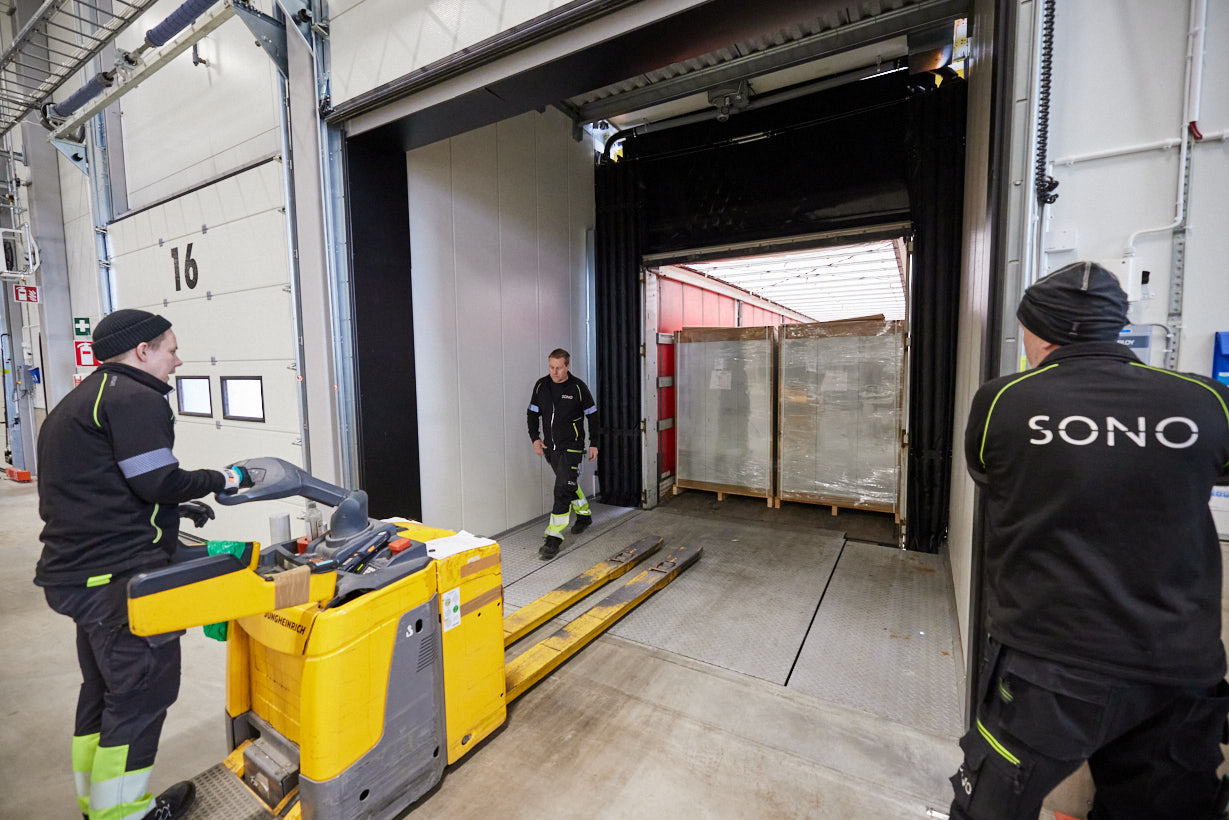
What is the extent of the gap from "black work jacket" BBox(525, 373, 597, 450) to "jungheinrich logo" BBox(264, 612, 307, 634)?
10.8 feet

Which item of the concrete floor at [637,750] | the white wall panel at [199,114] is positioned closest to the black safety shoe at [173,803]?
the concrete floor at [637,750]

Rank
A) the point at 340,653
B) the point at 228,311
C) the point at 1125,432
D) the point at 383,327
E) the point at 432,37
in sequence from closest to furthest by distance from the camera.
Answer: the point at 1125,432 → the point at 340,653 → the point at 432,37 → the point at 383,327 → the point at 228,311

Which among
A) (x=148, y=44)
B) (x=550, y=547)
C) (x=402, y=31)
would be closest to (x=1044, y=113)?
(x=402, y=31)

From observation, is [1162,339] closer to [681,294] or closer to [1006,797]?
[1006,797]

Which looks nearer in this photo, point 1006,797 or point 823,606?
point 1006,797

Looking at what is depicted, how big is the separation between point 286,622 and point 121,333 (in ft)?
4.05

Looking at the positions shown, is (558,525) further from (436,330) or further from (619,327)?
(619,327)

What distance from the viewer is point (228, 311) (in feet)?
14.6

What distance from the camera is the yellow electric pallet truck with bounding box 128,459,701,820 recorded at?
1523 millimetres

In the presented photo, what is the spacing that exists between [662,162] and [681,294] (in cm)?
192

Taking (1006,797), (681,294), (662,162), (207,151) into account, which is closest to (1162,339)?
(1006,797)

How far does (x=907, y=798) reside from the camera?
2.01 m

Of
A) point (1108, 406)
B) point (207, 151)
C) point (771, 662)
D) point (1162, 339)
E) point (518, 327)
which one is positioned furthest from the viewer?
point (518, 327)

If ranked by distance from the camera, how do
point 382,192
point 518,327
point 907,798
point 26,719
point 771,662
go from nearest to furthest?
point 907,798 → point 26,719 → point 771,662 → point 382,192 → point 518,327
